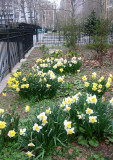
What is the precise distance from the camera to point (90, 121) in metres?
2.46

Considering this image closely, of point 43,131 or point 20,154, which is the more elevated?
point 43,131

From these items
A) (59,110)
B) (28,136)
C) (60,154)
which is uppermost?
(59,110)

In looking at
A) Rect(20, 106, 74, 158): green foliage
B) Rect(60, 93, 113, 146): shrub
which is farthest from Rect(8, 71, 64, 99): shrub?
Rect(20, 106, 74, 158): green foliage

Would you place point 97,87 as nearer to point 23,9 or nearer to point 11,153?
point 11,153

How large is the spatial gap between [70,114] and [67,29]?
412 inches

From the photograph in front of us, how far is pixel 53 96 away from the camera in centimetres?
445

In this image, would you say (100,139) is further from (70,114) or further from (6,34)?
(6,34)

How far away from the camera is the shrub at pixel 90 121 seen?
8.46 feet

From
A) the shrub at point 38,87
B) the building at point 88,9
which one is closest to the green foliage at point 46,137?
the shrub at point 38,87

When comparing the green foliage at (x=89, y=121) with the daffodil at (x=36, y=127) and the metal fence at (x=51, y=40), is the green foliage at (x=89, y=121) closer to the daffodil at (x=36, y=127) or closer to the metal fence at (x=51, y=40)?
the daffodil at (x=36, y=127)

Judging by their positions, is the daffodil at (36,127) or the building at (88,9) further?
the building at (88,9)

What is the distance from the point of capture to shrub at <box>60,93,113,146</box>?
2.58 m

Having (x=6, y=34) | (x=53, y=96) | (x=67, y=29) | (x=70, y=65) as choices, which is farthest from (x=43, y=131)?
(x=67, y=29)

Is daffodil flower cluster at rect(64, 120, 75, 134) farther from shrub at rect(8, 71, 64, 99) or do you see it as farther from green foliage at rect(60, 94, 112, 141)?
shrub at rect(8, 71, 64, 99)
